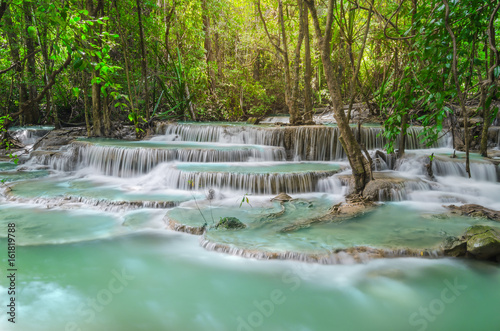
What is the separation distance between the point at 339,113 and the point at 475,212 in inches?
97.5

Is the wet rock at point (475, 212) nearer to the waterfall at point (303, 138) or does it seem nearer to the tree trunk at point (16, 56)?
the waterfall at point (303, 138)

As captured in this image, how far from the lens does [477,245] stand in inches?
147

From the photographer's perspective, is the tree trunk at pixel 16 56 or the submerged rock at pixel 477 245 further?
the tree trunk at pixel 16 56

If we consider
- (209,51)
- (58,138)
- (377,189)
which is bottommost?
(377,189)

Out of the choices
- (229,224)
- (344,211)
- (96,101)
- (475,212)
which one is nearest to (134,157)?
(96,101)

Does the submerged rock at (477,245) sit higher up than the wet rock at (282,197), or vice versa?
the wet rock at (282,197)

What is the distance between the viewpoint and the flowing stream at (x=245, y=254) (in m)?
2.93

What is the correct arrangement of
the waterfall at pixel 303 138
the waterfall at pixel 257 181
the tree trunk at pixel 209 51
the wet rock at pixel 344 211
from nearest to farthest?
the wet rock at pixel 344 211 < the waterfall at pixel 257 181 < the waterfall at pixel 303 138 < the tree trunk at pixel 209 51

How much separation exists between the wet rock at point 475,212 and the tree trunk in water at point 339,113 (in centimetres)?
142

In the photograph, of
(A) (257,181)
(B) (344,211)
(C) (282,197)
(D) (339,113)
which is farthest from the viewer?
(A) (257,181)

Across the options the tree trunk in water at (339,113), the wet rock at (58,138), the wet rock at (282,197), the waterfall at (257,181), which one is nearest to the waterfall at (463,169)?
the tree trunk in water at (339,113)

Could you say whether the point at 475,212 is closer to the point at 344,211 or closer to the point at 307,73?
the point at 344,211

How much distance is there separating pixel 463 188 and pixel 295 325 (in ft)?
17.8

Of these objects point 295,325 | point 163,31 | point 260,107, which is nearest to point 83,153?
point 163,31
